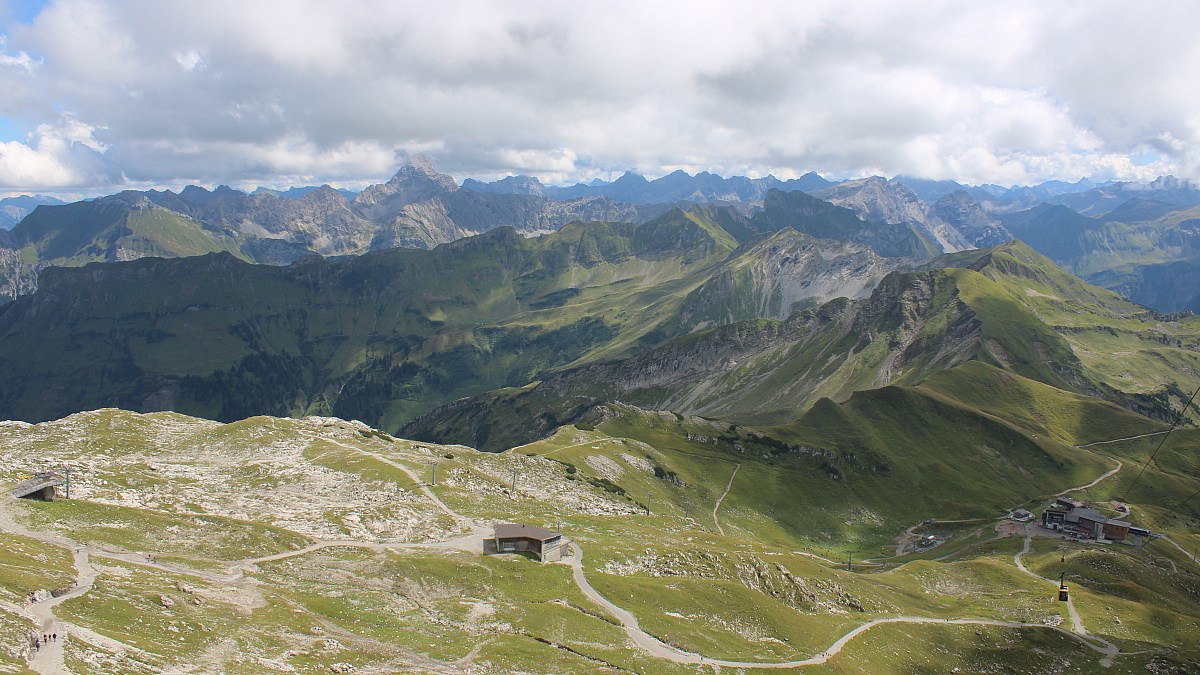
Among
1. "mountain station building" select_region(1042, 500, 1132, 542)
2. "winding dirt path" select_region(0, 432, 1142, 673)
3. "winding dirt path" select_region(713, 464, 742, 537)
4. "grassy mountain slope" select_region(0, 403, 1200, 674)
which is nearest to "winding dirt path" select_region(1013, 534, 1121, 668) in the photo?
"winding dirt path" select_region(0, 432, 1142, 673)

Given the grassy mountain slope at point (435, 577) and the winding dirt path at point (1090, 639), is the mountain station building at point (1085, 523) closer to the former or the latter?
the grassy mountain slope at point (435, 577)

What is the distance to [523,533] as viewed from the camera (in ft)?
289

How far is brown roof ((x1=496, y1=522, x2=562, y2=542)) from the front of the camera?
8712 cm

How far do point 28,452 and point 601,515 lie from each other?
93.8 metres

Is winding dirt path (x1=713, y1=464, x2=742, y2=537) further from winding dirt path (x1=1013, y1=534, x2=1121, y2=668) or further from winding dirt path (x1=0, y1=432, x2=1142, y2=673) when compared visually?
winding dirt path (x1=0, y1=432, x2=1142, y2=673)

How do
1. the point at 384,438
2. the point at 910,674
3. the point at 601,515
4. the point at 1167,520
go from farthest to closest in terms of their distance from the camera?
1. the point at 1167,520
2. the point at 384,438
3. the point at 601,515
4. the point at 910,674

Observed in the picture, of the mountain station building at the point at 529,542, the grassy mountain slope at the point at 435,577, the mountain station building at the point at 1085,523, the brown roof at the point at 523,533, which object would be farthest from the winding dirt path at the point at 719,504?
the brown roof at the point at 523,533

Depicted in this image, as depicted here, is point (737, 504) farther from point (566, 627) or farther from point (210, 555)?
point (210, 555)

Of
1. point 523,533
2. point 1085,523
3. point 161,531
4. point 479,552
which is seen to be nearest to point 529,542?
point 523,533

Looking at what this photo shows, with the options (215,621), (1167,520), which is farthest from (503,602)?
(1167,520)

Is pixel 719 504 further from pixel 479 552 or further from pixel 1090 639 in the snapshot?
pixel 479 552

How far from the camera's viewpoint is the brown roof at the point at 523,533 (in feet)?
286

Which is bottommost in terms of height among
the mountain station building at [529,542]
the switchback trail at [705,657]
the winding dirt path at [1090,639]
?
the winding dirt path at [1090,639]

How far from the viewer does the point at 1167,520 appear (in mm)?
172750
